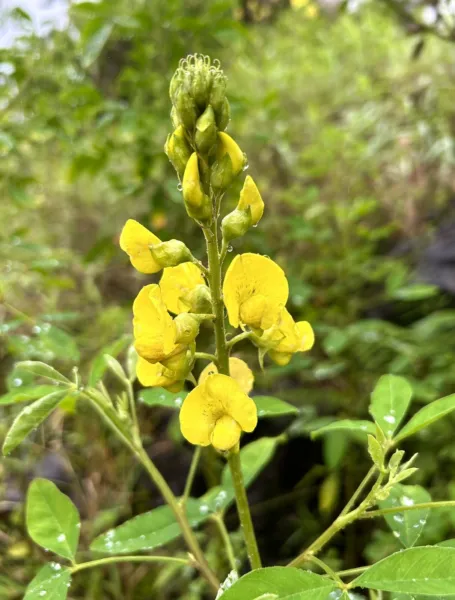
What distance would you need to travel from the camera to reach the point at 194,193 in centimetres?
63

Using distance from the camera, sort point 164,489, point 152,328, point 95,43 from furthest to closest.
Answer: point 95,43, point 164,489, point 152,328

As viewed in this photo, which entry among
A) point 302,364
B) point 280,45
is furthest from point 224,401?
point 280,45

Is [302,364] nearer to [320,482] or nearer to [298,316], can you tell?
[298,316]

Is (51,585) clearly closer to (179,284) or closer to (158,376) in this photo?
(158,376)

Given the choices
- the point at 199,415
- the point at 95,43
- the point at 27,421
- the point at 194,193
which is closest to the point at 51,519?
the point at 27,421

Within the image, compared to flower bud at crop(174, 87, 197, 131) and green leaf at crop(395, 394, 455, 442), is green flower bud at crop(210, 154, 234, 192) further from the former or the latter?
green leaf at crop(395, 394, 455, 442)

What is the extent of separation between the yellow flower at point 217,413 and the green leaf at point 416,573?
0.20 meters

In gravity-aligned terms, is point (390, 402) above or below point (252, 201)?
below

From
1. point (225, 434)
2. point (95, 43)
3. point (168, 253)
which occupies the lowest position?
point (225, 434)

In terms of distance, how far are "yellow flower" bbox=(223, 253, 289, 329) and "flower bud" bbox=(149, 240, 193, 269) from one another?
7 centimetres

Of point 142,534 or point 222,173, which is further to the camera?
point 142,534

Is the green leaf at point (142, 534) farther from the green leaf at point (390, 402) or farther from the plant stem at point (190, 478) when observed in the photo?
the green leaf at point (390, 402)

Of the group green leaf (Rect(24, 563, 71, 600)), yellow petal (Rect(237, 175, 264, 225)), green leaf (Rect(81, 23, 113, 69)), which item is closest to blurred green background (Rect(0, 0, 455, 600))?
green leaf (Rect(81, 23, 113, 69))

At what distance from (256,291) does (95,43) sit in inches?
45.3
